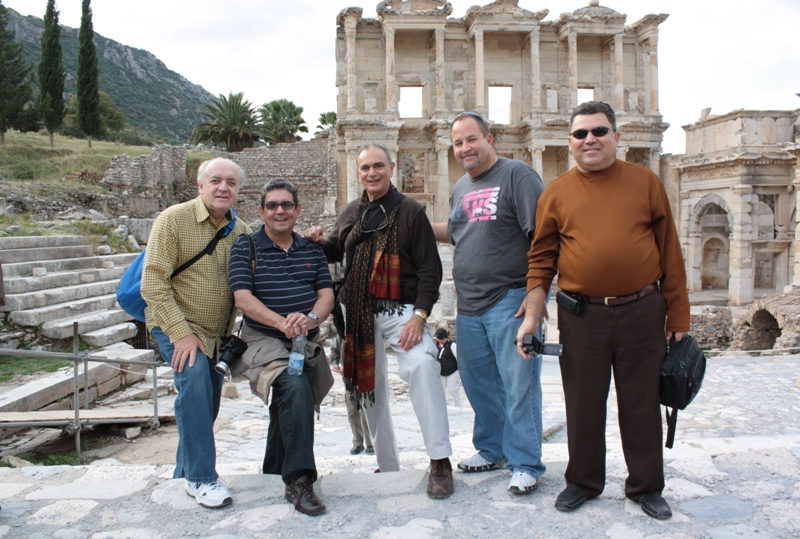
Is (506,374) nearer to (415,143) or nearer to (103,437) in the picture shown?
(103,437)

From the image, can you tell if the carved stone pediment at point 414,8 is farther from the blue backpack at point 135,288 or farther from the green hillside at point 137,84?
the green hillside at point 137,84

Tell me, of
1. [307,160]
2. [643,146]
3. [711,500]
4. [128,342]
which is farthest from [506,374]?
[307,160]

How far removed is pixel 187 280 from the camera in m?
3.35

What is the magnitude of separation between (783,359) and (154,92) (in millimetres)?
81644

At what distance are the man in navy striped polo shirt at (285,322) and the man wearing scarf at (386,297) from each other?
0.64 ft

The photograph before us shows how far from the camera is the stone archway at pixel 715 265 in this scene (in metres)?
26.5

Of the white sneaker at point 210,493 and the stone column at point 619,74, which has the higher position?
the stone column at point 619,74

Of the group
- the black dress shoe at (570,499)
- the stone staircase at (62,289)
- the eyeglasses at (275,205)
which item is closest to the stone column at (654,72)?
the stone staircase at (62,289)

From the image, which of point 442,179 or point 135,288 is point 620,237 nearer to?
point 135,288

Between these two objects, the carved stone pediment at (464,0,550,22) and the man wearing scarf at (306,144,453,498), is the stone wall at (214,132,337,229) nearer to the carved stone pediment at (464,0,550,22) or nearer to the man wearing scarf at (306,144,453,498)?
the carved stone pediment at (464,0,550,22)

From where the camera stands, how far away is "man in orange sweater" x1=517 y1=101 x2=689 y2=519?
2717 millimetres

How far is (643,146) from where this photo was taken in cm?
2302

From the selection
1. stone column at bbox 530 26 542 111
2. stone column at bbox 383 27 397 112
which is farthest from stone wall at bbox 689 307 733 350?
stone column at bbox 383 27 397 112

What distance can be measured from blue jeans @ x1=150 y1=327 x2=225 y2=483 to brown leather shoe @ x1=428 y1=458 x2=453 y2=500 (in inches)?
46.3
